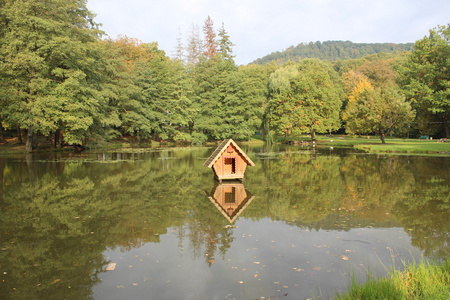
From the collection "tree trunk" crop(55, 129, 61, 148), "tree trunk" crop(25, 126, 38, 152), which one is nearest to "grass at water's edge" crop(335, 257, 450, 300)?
"tree trunk" crop(25, 126, 38, 152)

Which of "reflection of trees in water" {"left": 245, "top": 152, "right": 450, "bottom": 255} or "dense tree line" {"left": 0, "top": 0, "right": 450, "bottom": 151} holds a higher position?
"dense tree line" {"left": 0, "top": 0, "right": 450, "bottom": 151}

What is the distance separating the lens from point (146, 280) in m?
6.42

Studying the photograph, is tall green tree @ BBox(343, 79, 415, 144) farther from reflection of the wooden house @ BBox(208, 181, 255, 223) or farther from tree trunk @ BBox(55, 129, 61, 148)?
tree trunk @ BBox(55, 129, 61, 148)

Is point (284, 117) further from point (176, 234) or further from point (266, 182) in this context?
point (176, 234)

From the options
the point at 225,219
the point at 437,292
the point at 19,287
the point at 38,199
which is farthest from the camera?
the point at 38,199

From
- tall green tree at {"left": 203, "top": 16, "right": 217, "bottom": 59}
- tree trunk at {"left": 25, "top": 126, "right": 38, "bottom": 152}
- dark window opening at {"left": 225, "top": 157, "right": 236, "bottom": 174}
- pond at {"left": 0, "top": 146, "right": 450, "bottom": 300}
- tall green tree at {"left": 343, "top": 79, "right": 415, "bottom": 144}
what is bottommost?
pond at {"left": 0, "top": 146, "right": 450, "bottom": 300}

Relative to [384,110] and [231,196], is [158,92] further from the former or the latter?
[231,196]

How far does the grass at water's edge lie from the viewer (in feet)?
16.2

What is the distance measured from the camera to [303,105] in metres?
56.2

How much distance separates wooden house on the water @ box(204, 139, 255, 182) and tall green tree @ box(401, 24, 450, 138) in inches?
1640

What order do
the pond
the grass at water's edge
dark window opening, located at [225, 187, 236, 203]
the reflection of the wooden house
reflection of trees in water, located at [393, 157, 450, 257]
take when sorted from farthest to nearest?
dark window opening, located at [225, 187, 236, 203] < the reflection of the wooden house < reflection of trees in water, located at [393, 157, 450, 257] < the pond < the grass at water's edge

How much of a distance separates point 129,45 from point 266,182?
53.3 metres

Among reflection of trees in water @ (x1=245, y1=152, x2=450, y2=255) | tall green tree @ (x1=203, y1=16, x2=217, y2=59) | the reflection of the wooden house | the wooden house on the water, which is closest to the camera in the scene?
reflection of trees in water @ (x1=245, y1=152, x2=450, y2=255)

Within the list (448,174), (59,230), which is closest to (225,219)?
(59,230)
